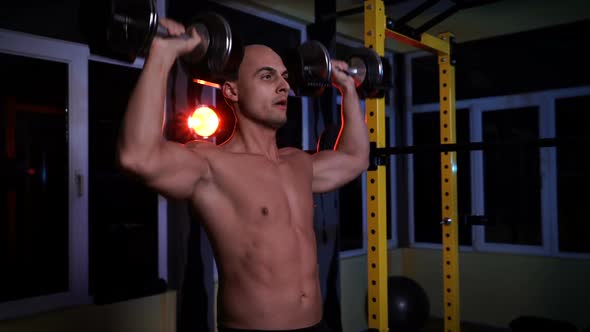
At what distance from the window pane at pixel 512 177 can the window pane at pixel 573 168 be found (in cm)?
25

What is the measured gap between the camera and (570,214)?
1049 cm

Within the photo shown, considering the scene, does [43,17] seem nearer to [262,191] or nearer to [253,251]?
[262,191]

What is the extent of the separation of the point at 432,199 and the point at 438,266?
3.74m

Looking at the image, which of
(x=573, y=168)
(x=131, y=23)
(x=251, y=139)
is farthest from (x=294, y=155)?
(x=573, y=168)

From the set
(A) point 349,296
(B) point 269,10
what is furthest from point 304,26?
(A) point 349,296

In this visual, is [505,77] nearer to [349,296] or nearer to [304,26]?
[304,26]

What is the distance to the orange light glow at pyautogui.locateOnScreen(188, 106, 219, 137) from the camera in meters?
2.79

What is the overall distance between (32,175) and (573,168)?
21.8ft

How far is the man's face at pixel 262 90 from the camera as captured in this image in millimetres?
1723

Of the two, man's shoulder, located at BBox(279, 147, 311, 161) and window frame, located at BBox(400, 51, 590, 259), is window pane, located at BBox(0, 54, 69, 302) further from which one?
window frame, located at BBox(400, 51, 590, 259)

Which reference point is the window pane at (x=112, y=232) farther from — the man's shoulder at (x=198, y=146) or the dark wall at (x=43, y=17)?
the man's shoulder at (x=198, y=146)

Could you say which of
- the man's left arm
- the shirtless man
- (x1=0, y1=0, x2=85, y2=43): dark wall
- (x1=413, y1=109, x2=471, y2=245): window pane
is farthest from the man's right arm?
(x1=413, y1=109, x2=471, y2=245): window pane

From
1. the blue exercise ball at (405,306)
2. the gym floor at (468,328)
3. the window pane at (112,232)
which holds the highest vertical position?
the window pane at (112,232)

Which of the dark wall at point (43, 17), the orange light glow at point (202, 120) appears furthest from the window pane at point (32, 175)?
the orange light glow at point (202, 120)
